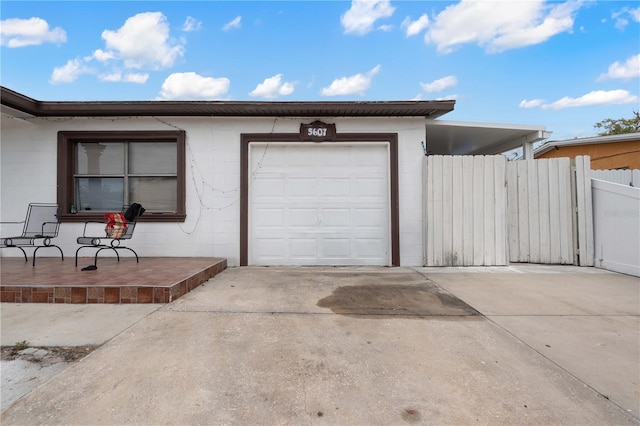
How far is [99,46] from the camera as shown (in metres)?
8.91

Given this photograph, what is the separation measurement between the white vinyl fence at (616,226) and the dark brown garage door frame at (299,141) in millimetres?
3774

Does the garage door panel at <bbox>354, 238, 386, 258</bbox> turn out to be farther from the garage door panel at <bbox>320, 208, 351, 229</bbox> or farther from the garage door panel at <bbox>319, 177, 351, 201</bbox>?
the garage door panel at <bbox>319, 177, 351, 201</bbox>

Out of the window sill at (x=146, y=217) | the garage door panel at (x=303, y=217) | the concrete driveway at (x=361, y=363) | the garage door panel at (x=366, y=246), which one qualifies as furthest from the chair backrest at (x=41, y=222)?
the garage door panel at (x=366, y=246)

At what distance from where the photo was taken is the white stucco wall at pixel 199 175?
631cm

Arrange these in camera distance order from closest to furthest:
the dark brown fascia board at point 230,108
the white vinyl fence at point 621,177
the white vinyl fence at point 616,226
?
the white vinyl fence at point 616,226, the dark brown fascia board at point 230,108, the white vinyl fence at point 621,177

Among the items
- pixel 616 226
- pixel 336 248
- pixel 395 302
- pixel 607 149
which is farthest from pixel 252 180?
pixel 607 149

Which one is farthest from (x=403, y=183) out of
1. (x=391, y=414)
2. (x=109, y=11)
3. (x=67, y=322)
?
(x=109, y=11)

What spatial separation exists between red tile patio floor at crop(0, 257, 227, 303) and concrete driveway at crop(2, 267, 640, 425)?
0.36 meters

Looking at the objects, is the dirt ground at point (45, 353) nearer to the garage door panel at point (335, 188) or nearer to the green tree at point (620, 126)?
the garage door panel at point (335, 188)

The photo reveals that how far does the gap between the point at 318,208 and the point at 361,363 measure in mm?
4247

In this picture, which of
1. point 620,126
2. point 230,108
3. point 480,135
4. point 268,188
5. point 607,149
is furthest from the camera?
point 620,126

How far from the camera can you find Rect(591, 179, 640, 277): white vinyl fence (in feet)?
17.2

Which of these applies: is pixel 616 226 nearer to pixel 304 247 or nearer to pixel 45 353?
pixel 304 247

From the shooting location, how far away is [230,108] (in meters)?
5.98
